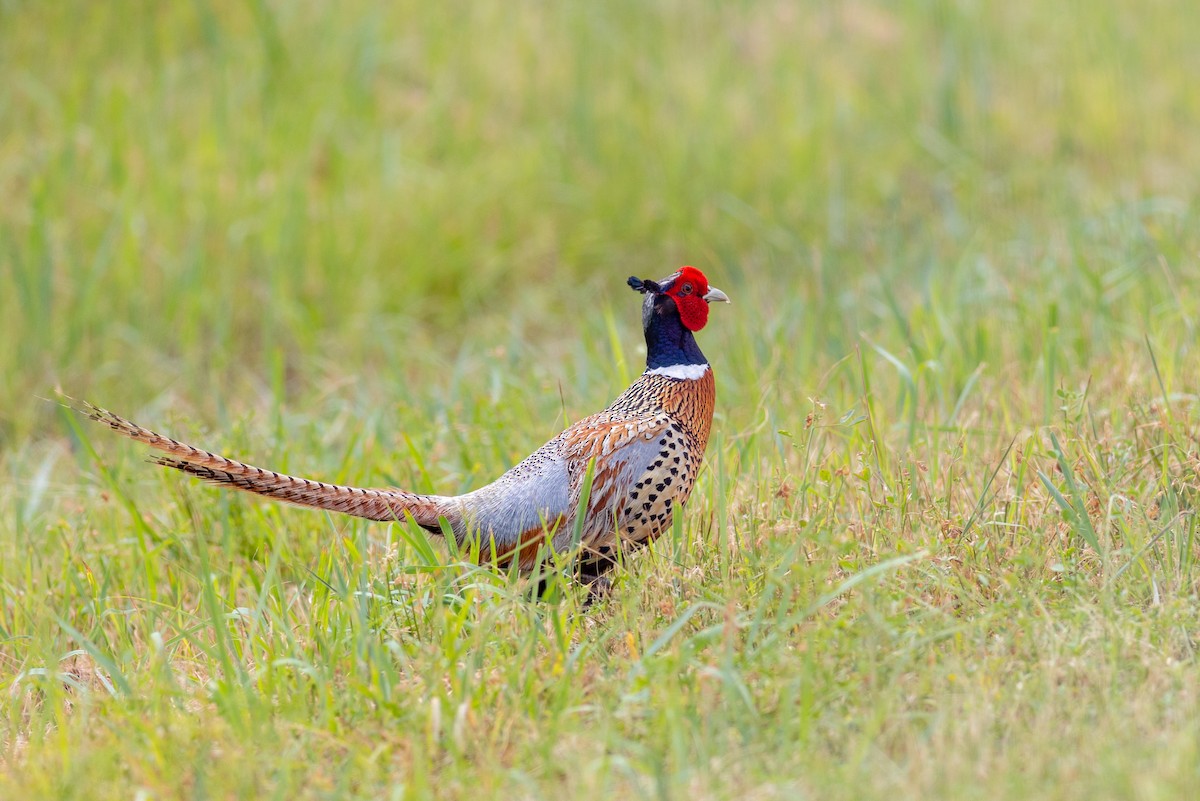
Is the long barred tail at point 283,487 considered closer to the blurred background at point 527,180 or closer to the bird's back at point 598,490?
the bird's back at point 598,490

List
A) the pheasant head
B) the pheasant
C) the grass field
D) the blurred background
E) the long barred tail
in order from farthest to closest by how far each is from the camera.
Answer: the blurred background, the pheasant head, the pheasant, the long barred tail, the grass field

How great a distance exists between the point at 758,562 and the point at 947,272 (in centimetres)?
386

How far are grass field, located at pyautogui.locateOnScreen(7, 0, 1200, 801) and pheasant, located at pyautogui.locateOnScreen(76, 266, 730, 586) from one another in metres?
0.13

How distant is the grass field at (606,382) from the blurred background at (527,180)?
31 millimetres

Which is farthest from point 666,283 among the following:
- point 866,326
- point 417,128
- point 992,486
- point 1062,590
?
point 417,128

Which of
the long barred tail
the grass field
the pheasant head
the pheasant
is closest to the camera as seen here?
the grass field

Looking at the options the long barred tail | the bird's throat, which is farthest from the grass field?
the bird's throat

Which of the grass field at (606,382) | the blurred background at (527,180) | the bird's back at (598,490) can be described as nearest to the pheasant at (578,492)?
the bird's back at (598,490)

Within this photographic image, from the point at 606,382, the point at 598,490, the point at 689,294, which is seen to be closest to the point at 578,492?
the point at 598,490

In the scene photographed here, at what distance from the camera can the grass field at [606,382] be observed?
124 inches

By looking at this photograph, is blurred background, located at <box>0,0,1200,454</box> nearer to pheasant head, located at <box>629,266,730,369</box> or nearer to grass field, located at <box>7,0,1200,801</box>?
grass field, located at <box>7,0,1200,801</box>

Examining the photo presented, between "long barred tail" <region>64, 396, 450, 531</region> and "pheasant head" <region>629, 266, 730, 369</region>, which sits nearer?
"long barred tail" <region>64, 396, 450, 531</region>

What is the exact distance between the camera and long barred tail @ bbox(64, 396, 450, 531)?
3703mm

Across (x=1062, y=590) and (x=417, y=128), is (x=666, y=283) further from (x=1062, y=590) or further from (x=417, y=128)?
(x=417, y=128)
